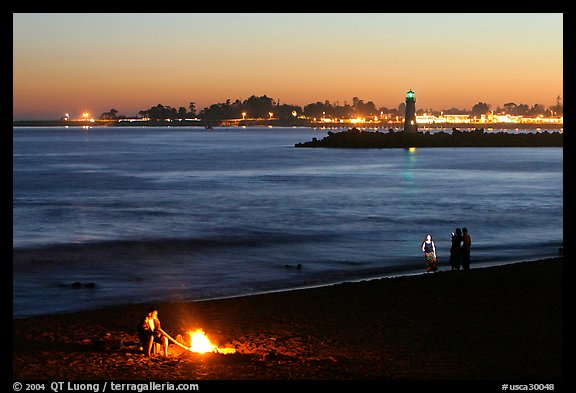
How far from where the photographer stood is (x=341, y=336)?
480 inches

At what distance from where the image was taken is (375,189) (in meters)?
55.5

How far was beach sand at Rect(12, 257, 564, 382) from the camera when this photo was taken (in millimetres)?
10188

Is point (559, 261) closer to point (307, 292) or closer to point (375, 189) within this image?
point (307, 292)

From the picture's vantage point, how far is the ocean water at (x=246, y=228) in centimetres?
1961

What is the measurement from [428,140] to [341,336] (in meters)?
127

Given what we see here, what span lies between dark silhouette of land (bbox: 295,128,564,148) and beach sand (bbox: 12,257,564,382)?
4540 inches

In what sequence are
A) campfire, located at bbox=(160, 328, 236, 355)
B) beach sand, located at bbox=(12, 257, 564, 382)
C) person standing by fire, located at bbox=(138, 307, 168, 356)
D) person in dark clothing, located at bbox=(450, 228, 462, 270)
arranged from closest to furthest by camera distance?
1. beach sand, located at bbox=(12, 257, 564, 382)
2. person standing by fire, located at bbox=(138, 307, 168, 356)
3. campfire, located at bbox=(160, 328, 236, 355)
4. person in dark clothing, located at bbox=(450, 228, 462, 270)

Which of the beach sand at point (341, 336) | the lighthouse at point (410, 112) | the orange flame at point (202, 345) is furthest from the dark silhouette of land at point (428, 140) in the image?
the orange flame at point (202, 345)

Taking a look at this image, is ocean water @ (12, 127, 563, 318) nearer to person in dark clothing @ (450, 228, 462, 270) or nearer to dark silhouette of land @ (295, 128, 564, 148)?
person in dark clothing @ (450, 228, 462, 270)

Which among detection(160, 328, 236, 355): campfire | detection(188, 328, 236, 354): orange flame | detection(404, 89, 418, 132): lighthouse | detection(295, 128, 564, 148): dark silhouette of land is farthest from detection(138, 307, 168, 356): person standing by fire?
detection(404, 89, 418, 132): lighthouse

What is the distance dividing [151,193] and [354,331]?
4182 cm

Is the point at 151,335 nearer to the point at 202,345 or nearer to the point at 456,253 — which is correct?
the point at 202,345

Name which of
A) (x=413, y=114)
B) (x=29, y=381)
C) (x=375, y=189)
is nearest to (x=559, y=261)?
(x=29, y=381)

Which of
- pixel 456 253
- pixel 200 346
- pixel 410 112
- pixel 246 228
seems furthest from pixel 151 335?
pixel 410 112
